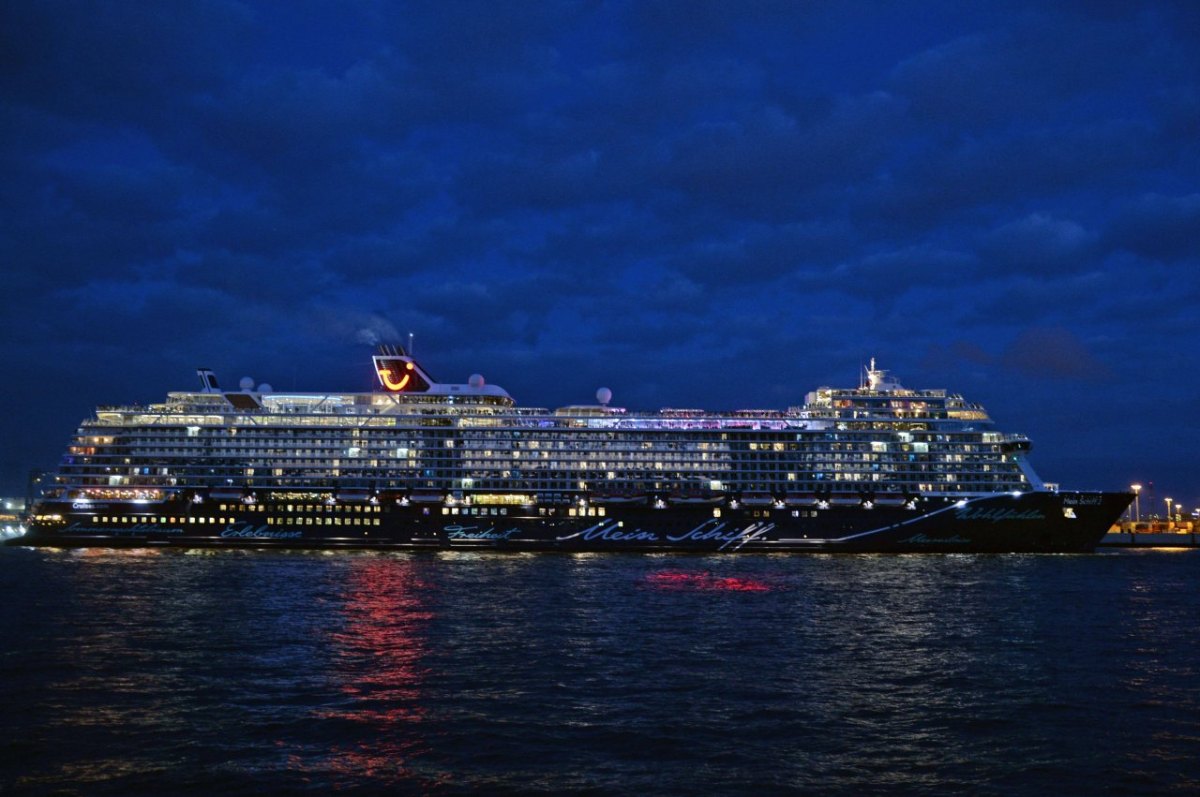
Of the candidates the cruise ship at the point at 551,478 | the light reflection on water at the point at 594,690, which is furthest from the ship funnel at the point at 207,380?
the light reflection on water at the point at 594,690

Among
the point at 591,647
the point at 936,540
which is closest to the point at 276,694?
the point at 591,647

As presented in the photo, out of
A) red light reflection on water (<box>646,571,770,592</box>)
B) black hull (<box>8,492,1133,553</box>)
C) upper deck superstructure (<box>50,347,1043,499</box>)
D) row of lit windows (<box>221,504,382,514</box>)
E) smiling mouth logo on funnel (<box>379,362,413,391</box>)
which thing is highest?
smiling mouth logo on funnel (<box>379,362,413,391</box>)

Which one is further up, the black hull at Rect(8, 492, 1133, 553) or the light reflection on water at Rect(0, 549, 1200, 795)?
the black hull at Rect(8, 492, 1133, 553)

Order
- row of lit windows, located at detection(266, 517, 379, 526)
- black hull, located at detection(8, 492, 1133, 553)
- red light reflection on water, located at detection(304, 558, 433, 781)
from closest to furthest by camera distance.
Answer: red light reflection on water, located at detection(304, 558, 433, 781) → black hull, located at detection(8, 492, 1133, 553) → row of lit windows, located at detection(266, 517, 379, 526)

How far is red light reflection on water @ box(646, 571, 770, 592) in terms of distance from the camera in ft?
171

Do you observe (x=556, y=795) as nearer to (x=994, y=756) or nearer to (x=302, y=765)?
(x=302, y=765)

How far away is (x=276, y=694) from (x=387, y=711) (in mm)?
3801

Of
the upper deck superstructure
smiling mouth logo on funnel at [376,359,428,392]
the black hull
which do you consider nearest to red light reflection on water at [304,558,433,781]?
the black hull

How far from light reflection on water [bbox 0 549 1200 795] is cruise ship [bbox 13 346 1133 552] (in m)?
34.6

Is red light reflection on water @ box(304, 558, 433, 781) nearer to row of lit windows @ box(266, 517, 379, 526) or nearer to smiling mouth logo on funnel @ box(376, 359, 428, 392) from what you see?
row of lit windows @ box(266, 517, 379, 526)

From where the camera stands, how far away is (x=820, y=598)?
46.9m

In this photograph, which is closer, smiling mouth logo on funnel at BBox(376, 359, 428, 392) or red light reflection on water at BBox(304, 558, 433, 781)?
red light reflection on water at BBox(304, 558, 433, 781)

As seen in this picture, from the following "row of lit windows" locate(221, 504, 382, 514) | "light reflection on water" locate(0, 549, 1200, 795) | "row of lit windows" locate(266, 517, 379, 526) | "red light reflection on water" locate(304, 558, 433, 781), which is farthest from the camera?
"row of lit windows" locate(221, 504, 382, 514)

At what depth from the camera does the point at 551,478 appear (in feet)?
297
